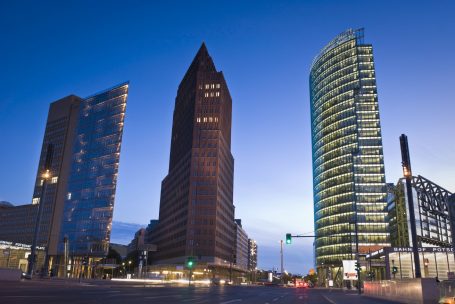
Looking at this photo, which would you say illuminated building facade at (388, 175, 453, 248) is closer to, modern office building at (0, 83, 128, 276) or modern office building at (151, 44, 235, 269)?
modern office building at (151, 44, 235, 269)

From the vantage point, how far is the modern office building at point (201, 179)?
14279 cm

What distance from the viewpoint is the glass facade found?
146875 millimetres

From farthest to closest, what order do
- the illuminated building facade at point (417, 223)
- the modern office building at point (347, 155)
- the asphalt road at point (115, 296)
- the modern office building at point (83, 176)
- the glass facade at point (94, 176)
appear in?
the modern office building at point (347, 155), the modern office building at point (83, 176), the glass facade at point (94, 176), the illuminated building facade at point (417, 223), the asphalt road at point (115, 296)

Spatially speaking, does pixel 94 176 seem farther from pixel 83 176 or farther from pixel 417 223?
pixel 417 223

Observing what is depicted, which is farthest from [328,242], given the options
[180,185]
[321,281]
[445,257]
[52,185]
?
[52,185]

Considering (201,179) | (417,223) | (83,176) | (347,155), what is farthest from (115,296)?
(347,155)

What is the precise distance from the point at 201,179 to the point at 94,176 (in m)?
42.7

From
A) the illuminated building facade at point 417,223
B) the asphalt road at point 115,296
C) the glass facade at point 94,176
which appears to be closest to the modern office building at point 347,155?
the illuminated building facade at point 417,223

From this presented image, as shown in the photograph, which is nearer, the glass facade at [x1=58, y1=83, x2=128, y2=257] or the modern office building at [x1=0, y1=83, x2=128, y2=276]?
the glass facade at [x1=58, y1=83, x2=128, y2=257]

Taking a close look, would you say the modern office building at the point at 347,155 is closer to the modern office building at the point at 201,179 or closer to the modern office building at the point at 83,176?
the modern office building at the point at 201,179

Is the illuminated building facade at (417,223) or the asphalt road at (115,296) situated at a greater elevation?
the illuminated building facade at (417,223)

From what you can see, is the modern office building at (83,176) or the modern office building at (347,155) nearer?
the modern office building at (83,176)

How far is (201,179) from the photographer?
490 feet

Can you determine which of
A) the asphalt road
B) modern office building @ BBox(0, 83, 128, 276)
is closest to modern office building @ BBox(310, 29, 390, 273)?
modern office building @ BBox(0, 83, 128, 276)
